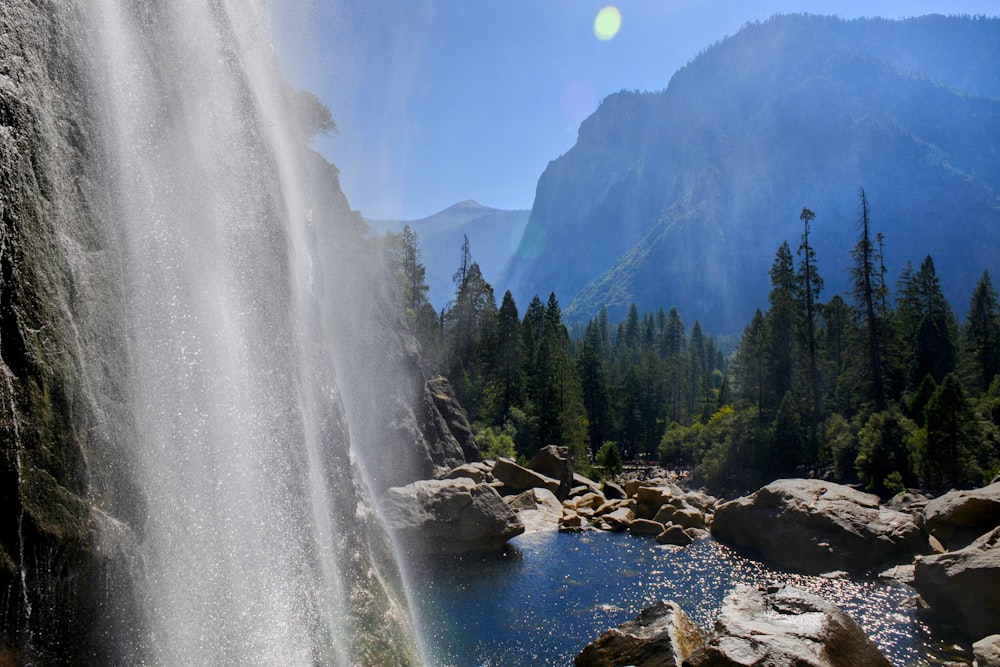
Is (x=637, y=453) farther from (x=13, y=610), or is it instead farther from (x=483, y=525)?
(x=13, y=610)

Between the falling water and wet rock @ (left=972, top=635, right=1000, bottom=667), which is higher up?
the falling water

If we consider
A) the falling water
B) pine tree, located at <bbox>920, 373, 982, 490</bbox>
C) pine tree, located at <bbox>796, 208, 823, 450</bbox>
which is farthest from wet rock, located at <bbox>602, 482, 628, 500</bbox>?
the falling water

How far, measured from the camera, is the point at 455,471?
31.0 metres

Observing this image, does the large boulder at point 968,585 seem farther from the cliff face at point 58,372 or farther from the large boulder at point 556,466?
the large boulder at point 556,466

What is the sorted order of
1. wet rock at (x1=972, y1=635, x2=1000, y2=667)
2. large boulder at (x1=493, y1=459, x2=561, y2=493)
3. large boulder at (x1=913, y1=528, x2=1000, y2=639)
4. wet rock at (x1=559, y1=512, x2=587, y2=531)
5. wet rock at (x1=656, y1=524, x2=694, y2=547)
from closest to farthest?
wet rock at (x1=972, y1=635, x2=1000, y2=667) < large boulder at (x1=913, y1=528, x2=1000, y2=639) < wet rock at (x1=656, y1=524, x2=694, y2=547) < wet rock at (x1=559, y1=512, x2=587, y2=531) < large boulder at (x1=493, y1=459, x2=561, y2=493)

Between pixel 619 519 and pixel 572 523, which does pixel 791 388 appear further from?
pixel 572 523

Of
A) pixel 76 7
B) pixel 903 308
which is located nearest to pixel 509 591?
pixel 76 7

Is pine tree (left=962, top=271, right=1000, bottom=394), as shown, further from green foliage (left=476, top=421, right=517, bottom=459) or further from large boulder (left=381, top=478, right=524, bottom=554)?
large boulder (left=381, top=478, right=524, bottom=554)

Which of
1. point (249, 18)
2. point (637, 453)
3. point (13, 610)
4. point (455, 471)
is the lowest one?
point (637, 453)

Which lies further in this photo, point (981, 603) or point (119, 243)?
point (981, 603)

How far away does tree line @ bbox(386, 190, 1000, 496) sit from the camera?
33.5 m

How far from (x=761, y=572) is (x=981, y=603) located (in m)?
8.02

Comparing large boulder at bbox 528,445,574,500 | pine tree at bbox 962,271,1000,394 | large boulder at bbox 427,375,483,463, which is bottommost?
large boulder at bbox 528,445,574,500

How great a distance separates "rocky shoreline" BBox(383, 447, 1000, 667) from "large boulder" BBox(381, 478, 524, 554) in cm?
A: 4
